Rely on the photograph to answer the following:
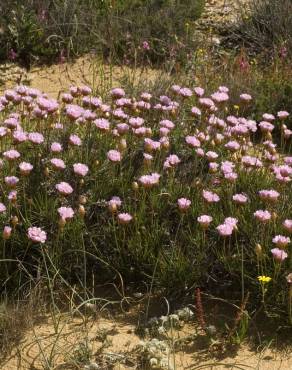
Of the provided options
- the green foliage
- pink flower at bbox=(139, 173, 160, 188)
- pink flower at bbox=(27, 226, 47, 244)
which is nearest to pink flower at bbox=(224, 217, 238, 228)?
pink flower at bbox=(139, 173, 160, 188)

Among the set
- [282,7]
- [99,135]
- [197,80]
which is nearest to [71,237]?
[99,135]

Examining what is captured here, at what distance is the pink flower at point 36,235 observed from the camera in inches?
121

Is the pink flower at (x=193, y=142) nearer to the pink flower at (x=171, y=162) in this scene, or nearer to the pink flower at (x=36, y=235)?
the pink flower at (x=171, y=162)

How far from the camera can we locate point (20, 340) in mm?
3039

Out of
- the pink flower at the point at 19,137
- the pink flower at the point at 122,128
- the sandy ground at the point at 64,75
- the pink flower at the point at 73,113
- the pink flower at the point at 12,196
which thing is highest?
the pink flower at the point at 73,113

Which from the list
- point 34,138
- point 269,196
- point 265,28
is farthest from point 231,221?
point 265,28

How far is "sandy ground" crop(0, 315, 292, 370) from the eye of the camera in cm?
290

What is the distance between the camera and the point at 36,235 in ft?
10.2

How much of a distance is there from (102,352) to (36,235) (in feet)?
2.02

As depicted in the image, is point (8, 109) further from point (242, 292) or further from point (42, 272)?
point (242, 292)

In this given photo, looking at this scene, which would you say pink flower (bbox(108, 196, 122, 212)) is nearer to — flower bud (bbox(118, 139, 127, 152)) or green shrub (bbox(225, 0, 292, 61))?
flower bud (bbox(118, 139, 127, 152))

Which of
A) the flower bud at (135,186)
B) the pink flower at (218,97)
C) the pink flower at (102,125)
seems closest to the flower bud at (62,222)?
the flower bud at (135,186)

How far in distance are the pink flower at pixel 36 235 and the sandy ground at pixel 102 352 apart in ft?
1.25

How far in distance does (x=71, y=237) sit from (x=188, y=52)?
13.9 ft
